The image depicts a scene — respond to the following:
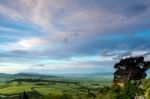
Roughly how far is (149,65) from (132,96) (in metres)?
29.3

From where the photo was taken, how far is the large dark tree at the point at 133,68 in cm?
11281

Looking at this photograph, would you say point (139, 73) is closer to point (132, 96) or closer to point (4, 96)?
point (132, 96)

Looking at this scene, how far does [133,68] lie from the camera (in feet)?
372

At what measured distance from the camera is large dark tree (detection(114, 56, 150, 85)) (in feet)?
370

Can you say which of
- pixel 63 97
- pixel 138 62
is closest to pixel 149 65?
pixel 138 62

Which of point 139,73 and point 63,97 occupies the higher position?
point 139,73

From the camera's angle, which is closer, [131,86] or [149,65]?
[131,86]

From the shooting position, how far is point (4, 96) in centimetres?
17825

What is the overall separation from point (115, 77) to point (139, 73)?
15824 millimetres

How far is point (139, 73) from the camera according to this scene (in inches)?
4456

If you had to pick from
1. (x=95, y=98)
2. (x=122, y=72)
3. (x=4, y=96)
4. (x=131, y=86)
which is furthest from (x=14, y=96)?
(x=131, y=86)

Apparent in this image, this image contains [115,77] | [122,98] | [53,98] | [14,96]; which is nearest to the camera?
[122,98]

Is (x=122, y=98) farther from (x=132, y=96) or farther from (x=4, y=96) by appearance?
(x=4, y=96)

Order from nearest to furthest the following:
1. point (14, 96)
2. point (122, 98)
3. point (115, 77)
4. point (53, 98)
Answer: point (122, 98)
point (53, 98)
point (115, 77)
point (14, 96)
